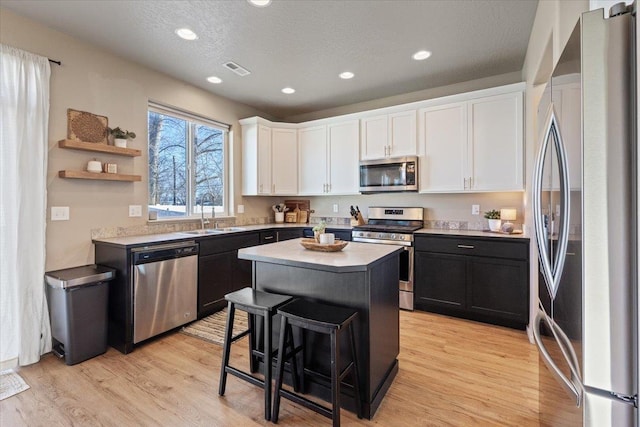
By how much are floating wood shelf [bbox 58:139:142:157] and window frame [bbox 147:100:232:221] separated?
0.49 meters

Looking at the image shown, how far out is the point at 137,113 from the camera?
3.29m

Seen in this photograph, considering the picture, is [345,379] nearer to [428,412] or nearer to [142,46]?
[428,412]

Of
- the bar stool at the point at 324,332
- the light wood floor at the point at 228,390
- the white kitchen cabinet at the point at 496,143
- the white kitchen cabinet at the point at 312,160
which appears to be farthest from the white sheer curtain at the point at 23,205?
the white kitchen cabinet at the point at 496,143

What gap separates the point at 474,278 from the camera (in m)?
3.20

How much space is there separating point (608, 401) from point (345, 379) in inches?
52.7

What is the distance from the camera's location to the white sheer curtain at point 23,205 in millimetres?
Result: 2324

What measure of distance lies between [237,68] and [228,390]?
312 centimetres

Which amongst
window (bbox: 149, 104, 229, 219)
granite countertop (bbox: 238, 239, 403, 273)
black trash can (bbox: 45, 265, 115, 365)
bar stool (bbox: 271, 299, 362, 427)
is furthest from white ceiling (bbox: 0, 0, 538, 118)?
bar stool (bbox: 271, 299, 362, 427)

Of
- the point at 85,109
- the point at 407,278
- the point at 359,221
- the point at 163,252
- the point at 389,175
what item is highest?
the point at 85,109

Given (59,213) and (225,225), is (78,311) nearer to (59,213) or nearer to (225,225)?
(59,213)

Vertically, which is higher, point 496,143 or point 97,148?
point 496,143

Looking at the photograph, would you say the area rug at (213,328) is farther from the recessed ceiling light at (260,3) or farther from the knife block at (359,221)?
the recessed ceiling light at (260,3)

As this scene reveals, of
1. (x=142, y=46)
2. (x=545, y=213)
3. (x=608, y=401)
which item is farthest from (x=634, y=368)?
(x=142, y=46)

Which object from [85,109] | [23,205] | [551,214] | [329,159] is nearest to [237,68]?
[85,109]
